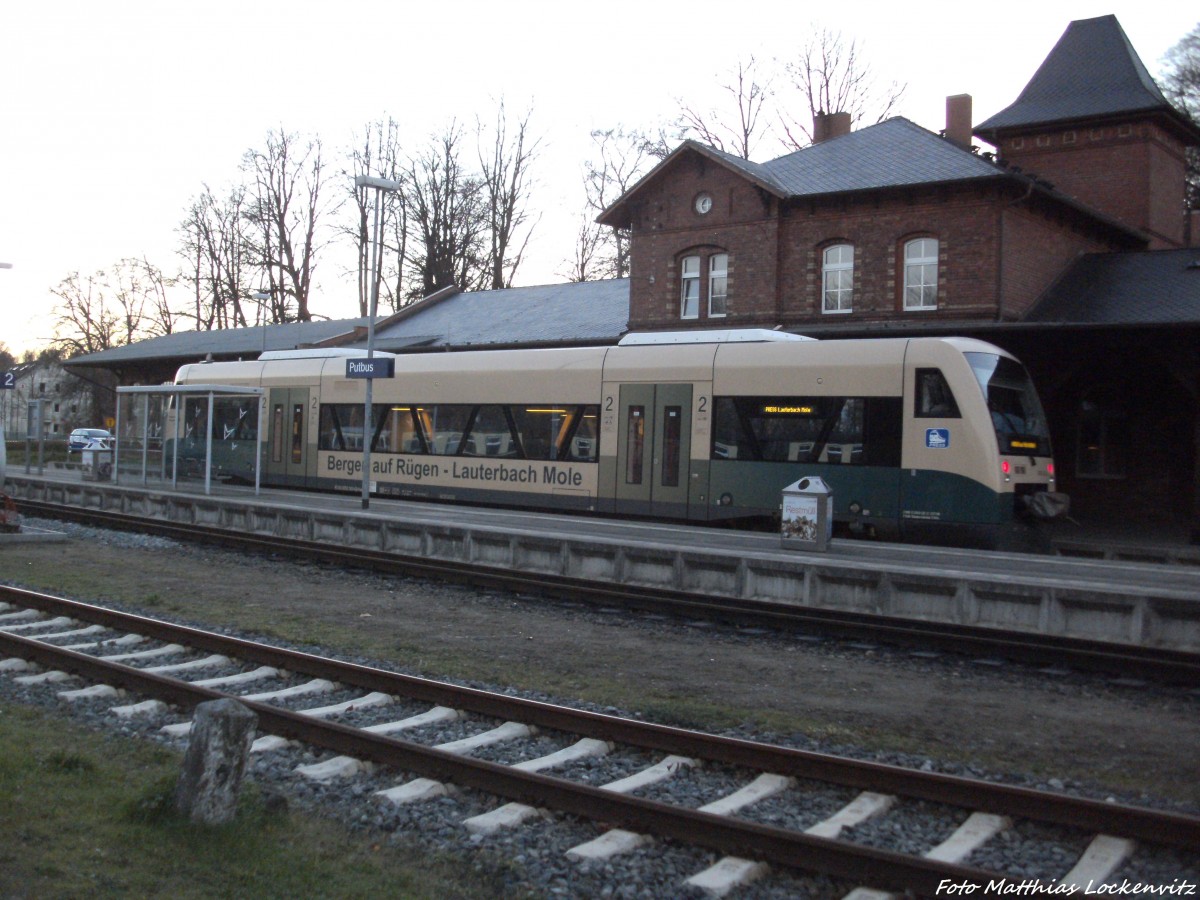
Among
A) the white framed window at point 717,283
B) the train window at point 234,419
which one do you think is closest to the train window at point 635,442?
the white framed window at point 717,283

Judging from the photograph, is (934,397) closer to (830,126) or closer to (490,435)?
(490,435)

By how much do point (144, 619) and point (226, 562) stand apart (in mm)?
6424

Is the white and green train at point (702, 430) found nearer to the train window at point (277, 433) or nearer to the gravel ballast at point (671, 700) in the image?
the train window at point (277, 433)

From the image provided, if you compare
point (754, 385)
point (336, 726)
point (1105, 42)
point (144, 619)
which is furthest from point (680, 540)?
point (1105, 42)

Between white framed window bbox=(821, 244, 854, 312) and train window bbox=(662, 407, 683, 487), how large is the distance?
9344 mm

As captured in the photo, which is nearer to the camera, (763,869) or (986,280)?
(763,869)

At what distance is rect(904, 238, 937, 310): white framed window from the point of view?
25.5 m

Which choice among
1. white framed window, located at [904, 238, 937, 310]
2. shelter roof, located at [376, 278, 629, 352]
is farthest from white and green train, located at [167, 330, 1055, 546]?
white framed window, located at [904, 238, 937, 310]

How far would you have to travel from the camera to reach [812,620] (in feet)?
36.7

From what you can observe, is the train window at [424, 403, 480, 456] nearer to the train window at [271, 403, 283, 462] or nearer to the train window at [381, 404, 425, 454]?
the train window at [381, 404, 425, 454]

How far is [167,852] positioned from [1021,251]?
24507 millimetres

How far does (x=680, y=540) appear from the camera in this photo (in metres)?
15.5

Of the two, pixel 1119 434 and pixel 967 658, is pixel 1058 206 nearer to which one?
pixel 1119 434

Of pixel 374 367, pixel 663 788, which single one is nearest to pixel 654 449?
pixel 374 367
